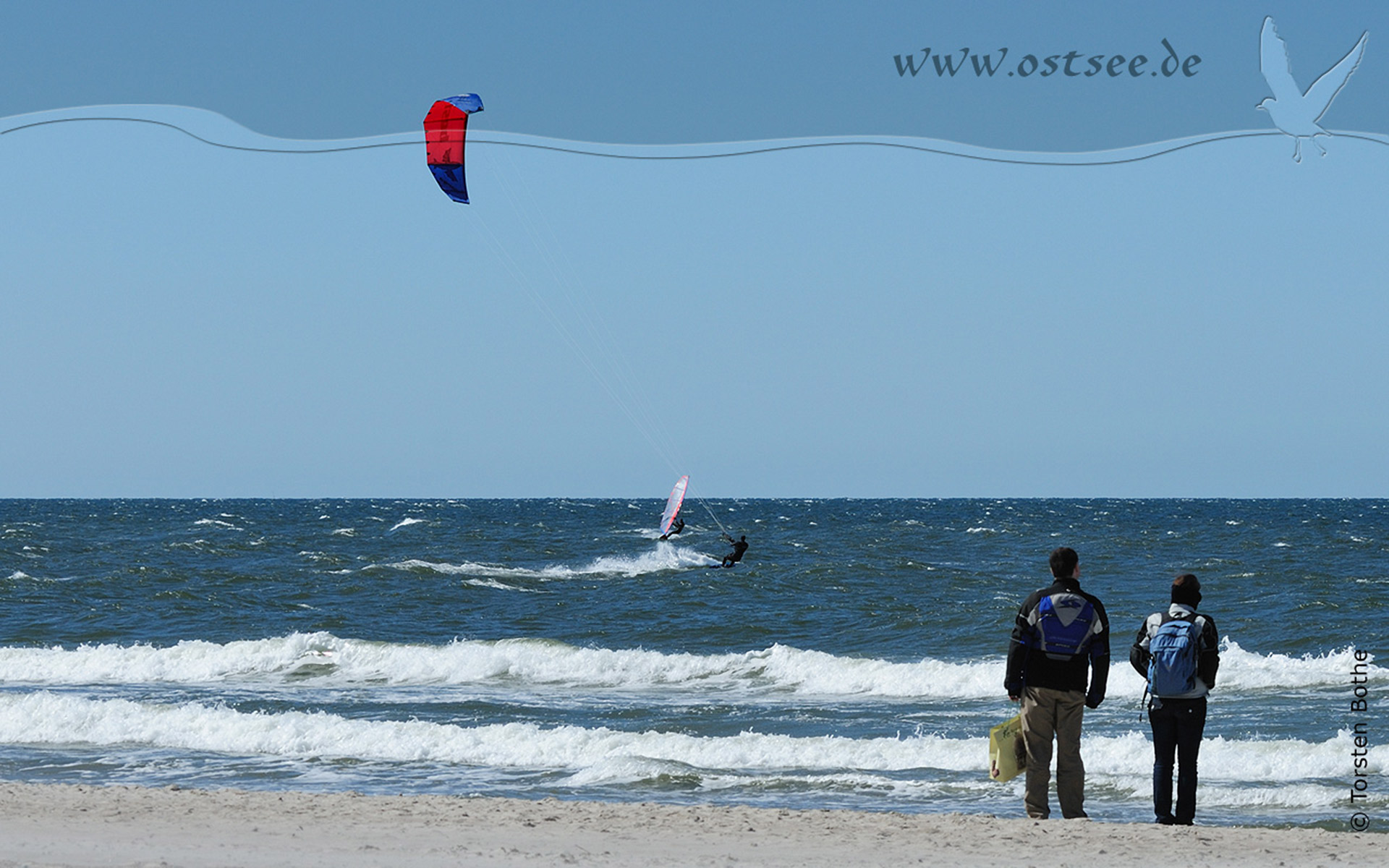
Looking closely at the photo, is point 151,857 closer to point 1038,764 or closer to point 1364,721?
point 1038,764

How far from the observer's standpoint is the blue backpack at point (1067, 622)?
7.02 meters

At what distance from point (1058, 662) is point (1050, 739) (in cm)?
53

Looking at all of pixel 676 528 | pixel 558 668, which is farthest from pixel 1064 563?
pixel 676 528

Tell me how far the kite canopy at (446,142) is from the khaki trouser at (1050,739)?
10.1m

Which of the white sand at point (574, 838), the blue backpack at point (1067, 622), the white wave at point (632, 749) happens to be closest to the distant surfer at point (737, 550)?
the white wave at point (632, 749)

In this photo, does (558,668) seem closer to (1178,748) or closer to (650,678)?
(650,678)

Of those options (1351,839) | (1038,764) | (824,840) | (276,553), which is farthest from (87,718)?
(276,553)

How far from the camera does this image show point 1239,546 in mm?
46188

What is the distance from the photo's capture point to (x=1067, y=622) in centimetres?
705

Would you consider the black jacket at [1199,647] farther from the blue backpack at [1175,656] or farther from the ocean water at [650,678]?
the ocean water at [650,678]

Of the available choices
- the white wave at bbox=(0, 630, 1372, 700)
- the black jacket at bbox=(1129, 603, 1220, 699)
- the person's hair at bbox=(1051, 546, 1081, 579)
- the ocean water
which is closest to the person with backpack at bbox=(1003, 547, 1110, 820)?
the person's hair at bbox=(1051, 546, 1081, 579)

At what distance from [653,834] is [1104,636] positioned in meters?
2.85

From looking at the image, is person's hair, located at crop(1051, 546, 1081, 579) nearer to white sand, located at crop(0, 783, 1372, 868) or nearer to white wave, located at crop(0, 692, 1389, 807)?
white sand, located at crop(0, 783, 1372, 868)

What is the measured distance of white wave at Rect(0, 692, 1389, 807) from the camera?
10.9 meters
